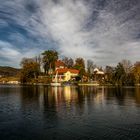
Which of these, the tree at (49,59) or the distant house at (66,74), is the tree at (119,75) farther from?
the tree at (49,59)

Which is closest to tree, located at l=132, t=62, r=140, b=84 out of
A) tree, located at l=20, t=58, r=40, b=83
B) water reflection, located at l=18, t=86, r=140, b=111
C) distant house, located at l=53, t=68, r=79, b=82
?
distant house, located at l=53, t=68, r=79, b=82

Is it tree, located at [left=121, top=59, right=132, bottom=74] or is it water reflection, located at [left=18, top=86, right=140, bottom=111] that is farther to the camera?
tree, located at [left=121, top=59, right=132, bottom=74]

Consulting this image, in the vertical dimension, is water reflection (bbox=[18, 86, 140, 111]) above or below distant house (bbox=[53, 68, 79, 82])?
below

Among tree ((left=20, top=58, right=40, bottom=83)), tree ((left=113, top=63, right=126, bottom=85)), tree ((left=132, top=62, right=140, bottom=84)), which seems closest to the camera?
tree ((left=132, top=62, right=140, bottom=84))

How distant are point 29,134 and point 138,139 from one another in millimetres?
9974

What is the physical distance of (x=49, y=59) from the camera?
187 metres

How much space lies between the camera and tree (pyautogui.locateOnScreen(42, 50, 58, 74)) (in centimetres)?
18700

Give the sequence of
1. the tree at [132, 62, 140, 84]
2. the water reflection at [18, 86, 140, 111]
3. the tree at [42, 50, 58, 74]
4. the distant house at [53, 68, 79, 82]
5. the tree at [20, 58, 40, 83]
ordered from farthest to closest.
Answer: the distant house at [53, 68, 79, 82] → the tree at [42, 50, 58, 74] → the tree at [20, 58, 40, 83] → the tree at [132, 62, 140, 84] → the water reflection at [18, 86, 140, 111]

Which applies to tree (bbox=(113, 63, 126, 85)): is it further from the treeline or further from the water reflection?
the water reflection

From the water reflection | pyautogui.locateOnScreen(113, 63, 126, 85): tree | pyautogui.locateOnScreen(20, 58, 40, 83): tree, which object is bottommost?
the water reflection

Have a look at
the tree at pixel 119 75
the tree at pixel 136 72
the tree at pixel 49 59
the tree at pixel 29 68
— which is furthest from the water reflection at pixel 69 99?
the tree at pixel 49 59

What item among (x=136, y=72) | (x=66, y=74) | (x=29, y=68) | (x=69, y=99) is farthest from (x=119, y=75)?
(x=69, y=99)

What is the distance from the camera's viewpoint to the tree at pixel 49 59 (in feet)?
614

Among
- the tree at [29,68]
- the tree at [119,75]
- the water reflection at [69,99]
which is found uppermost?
the tree at [29,68]
